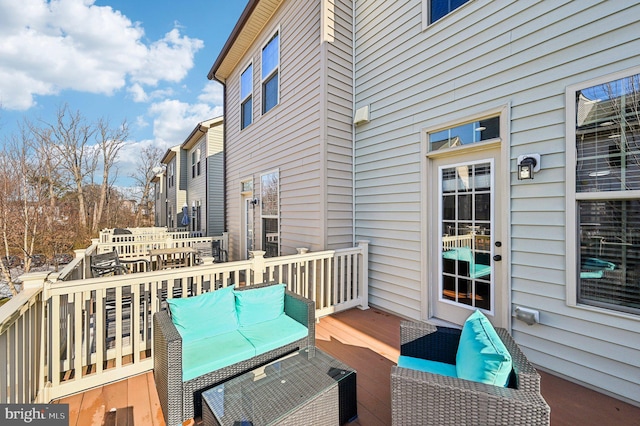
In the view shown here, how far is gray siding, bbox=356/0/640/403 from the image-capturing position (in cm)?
229

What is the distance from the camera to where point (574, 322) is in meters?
2.43

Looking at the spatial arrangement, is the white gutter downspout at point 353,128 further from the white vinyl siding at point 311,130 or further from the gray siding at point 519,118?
the gray siding at point 519,118

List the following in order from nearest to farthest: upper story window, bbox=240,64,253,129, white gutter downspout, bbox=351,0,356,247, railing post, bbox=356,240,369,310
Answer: railing post, bbox=356,240,369,310 < white gutter downspout, bbox=351,0,356,247 < upper story window, bbox=240,64,253,129

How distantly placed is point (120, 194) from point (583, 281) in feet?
79.5

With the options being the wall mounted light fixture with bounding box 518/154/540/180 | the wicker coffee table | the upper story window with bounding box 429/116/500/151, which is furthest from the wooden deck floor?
the upper story window with bounding box 429/116/500/151

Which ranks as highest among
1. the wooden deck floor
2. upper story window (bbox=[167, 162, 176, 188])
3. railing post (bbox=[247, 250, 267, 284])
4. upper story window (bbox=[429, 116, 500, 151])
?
A: upper story window (bbox=[167, 162, 176, 188])

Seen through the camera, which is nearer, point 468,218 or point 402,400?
point 402,400

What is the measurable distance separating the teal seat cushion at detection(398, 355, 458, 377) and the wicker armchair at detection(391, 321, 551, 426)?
0.40m

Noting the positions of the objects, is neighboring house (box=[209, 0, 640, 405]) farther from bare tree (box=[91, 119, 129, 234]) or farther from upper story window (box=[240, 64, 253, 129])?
bare tree (box=[91, 119, 129, 234])

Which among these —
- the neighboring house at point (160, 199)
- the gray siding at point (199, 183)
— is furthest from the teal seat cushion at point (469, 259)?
the neighboring house at point (160, 199)

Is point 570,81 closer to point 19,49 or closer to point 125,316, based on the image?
point 125,316

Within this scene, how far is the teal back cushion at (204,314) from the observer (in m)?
2.33

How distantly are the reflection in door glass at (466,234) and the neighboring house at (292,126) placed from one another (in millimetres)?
1584

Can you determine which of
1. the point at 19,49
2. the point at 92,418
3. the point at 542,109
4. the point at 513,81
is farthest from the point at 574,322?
the point at 19,49
